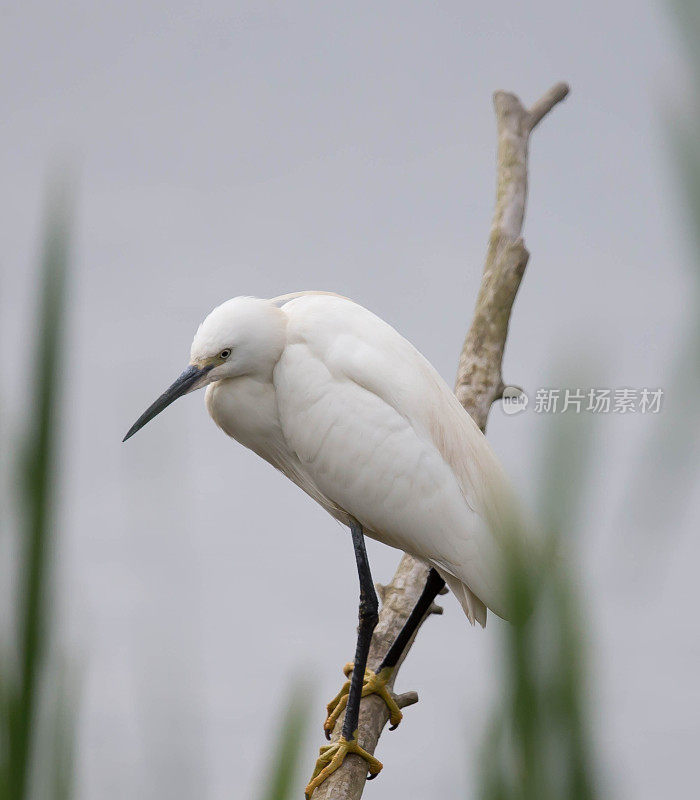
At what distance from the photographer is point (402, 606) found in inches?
89.9

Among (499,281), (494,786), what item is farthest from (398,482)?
(494,786)

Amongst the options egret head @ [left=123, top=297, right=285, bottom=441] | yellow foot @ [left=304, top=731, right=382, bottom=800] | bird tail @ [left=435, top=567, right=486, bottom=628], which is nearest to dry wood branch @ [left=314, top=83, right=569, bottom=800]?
yellow foot @ [left=304, top=731, right=382, bottom=800]

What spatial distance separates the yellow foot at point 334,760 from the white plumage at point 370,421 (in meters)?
0.39

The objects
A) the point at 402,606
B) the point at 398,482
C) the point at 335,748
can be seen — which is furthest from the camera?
the point at 402,606

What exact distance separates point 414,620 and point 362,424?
1.90 feet

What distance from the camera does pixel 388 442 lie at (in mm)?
1765

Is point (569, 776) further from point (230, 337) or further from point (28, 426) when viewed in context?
point (230, 337)

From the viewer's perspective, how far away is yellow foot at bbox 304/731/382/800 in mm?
1882

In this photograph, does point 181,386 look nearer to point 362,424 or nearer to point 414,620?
point 362,424

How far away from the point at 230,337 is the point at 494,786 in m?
1.57

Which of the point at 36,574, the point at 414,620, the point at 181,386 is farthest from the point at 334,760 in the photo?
the point at 36,574

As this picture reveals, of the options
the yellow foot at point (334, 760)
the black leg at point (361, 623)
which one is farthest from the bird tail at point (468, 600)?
the yellow foot at point (334, 760)

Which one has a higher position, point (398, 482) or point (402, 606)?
point (398, 482)

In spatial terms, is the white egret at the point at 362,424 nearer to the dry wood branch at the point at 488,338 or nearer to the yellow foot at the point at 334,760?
the yellow foot at the point at 334,760
